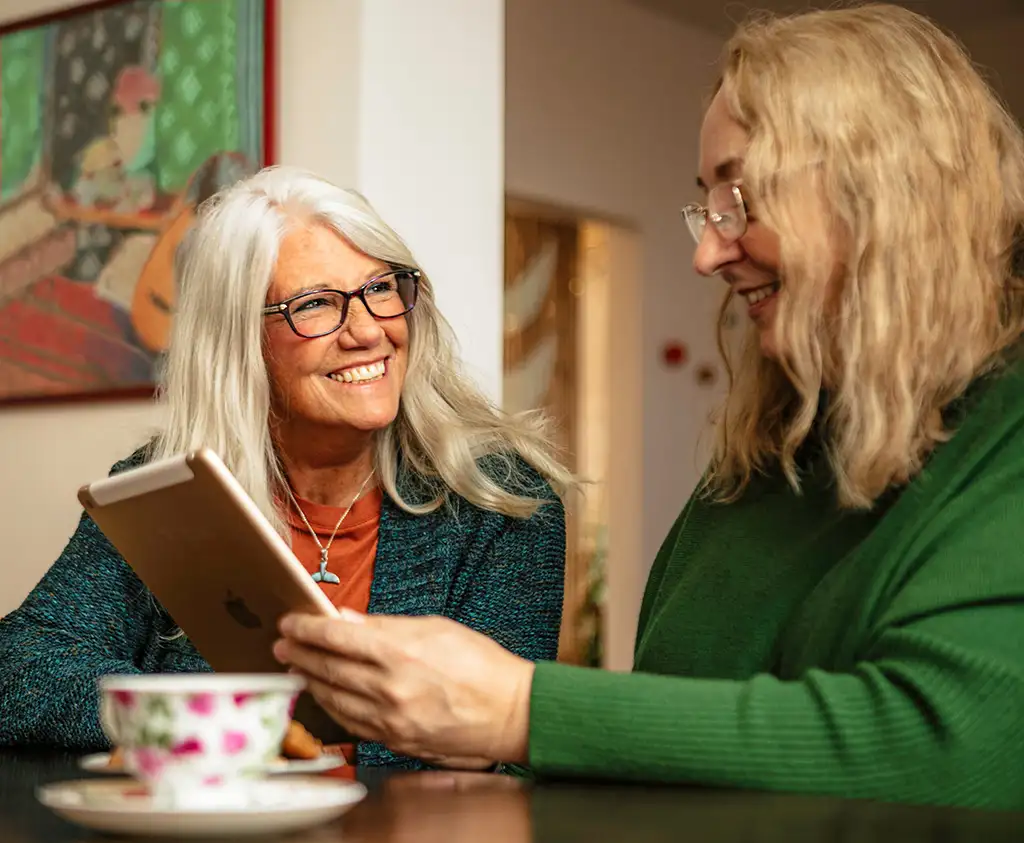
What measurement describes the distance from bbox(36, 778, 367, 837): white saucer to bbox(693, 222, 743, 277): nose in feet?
2.16

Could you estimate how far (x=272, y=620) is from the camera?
1.24 meters

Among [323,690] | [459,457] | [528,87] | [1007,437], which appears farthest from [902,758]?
[528,87]

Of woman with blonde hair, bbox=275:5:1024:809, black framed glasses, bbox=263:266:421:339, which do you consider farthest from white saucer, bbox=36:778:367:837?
black framed glasses, bbox=263:266:421:339

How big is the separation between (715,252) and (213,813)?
0.76 meters

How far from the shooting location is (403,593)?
1933 millimetres

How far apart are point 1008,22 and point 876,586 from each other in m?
5.71

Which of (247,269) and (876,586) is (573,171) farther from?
(876,586)

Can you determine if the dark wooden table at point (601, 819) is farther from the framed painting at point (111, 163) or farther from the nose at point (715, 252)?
the framed painting at point (111, 163)

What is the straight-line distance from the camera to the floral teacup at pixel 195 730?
2.77 feet

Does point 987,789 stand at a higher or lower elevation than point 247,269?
lower

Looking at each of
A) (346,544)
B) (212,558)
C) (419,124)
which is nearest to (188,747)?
(212,558)

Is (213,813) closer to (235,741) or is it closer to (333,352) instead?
(235,741)

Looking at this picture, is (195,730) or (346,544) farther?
(346,544)

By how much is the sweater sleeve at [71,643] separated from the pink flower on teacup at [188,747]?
815 millimetres
